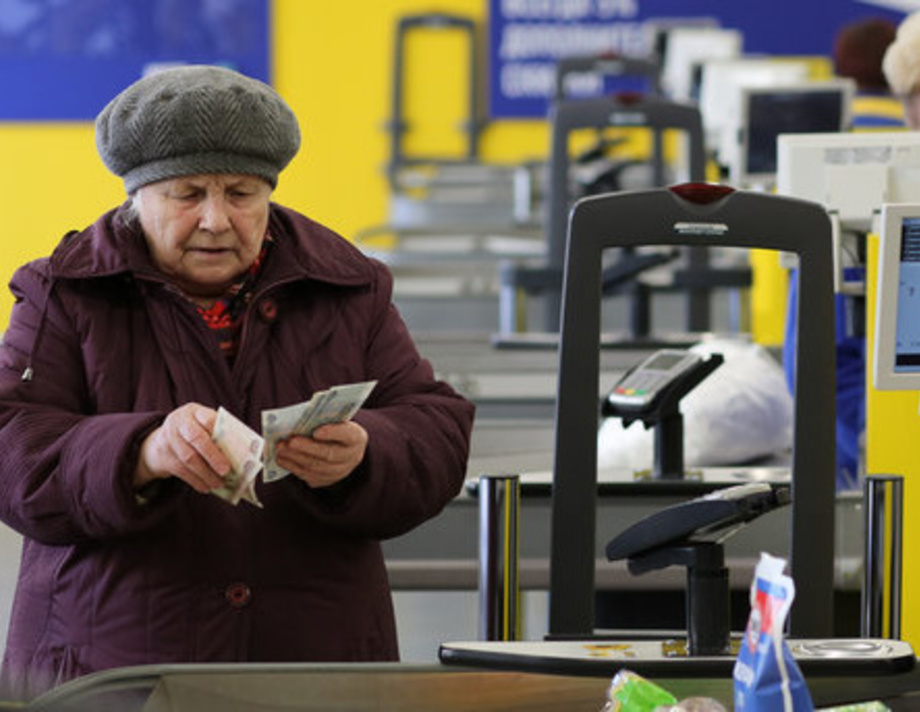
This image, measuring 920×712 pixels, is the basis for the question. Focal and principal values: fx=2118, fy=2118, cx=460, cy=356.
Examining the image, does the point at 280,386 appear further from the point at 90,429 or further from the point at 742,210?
the point at 742,210

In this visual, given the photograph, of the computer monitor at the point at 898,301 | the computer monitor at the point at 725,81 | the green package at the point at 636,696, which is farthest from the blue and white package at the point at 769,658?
the computer monitor at the point at 725,81

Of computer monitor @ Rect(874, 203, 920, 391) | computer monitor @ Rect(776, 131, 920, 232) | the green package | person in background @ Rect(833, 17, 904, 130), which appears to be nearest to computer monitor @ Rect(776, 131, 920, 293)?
computer monitor @ Rect(776, 131, 920, 232)

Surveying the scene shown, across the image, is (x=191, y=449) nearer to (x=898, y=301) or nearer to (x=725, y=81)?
(x=898, y=301)

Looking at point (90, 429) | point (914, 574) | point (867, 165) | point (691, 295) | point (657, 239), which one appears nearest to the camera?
point (90, 429)

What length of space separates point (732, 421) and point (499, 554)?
1.26m

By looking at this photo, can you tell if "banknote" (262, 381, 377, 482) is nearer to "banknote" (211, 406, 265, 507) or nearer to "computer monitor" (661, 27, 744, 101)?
"banknote" (211, 406, 265, 507)

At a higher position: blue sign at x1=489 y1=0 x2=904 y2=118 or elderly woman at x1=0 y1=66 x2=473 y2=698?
blue sign at x1=489 y1=0 x2=904 y2=118

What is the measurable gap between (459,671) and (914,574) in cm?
135

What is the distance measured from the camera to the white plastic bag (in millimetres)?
3820

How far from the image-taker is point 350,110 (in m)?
14.9

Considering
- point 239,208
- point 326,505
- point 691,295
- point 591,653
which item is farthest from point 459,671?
point 691,295

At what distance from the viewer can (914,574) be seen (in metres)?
3.01

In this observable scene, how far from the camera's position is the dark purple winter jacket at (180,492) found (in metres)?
2.35

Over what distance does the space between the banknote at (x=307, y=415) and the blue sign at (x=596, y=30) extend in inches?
508
